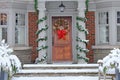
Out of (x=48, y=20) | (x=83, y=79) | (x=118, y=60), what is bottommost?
(x=83, y=79)

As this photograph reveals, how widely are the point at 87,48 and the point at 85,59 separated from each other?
0.96 metres

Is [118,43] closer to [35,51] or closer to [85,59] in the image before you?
[85,59]

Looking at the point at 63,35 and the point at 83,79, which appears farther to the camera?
the point at 63,35

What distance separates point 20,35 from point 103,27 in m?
4.24

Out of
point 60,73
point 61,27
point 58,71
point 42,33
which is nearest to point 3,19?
point 42,33

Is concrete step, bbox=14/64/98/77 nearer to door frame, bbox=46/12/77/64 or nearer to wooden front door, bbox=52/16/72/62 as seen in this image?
door frame, bbox=46/12/77/64

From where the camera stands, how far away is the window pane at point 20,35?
1810 centimetres

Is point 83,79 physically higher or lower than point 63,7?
lower

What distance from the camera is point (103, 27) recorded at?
710 inches

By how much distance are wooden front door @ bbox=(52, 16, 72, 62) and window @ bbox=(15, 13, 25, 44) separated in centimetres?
159

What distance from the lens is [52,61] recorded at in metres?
18.5

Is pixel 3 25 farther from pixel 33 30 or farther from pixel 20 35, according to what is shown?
pixel 33 30

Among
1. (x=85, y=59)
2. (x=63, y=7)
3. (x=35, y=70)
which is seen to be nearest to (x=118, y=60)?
(x=35, y=70)

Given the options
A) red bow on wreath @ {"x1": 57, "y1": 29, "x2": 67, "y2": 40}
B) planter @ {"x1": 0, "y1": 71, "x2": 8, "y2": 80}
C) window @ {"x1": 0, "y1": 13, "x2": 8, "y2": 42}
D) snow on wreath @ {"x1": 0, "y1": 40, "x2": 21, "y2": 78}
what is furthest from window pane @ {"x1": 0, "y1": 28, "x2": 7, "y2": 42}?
planter @ {"x1": 0, "y1": 71, "x2": 8, "y2": 80}
